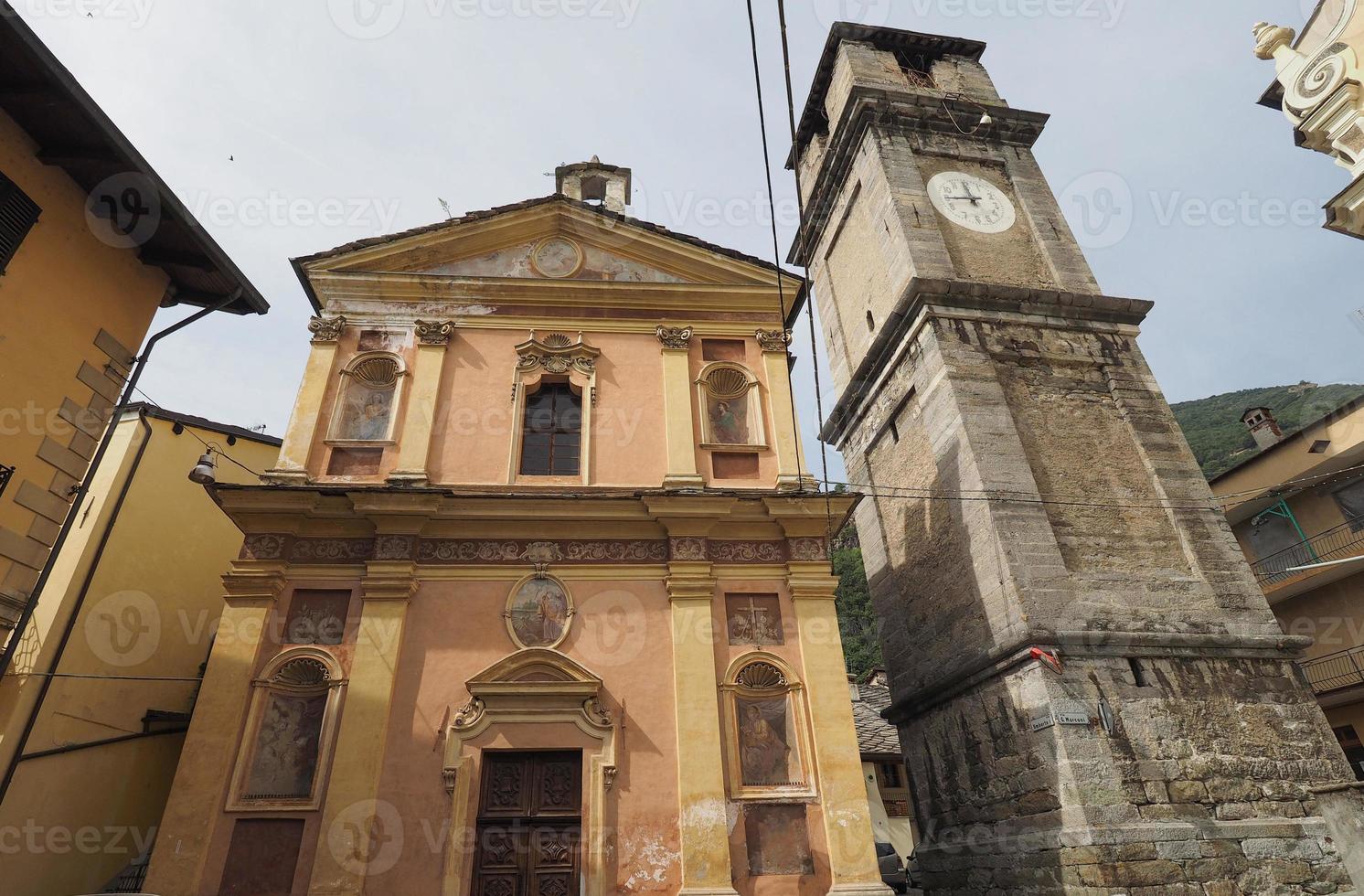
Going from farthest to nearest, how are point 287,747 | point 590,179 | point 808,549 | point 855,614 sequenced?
point 855,614
point 590,179
point 808,549
point 287,747

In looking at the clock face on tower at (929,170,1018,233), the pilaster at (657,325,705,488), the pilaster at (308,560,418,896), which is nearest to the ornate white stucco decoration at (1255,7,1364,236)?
the clock face on tower at (929,170,1018,233)

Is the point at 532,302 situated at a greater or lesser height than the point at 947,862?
greater

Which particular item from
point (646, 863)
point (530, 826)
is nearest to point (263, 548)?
point (530, 826)

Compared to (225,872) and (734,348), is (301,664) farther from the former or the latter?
(734,348)

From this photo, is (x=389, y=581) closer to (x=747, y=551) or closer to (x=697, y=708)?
(x=697, y=708)

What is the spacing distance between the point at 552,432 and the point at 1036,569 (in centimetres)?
719

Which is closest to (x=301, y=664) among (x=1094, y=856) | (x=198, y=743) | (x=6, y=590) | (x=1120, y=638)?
(x=198, y=743)

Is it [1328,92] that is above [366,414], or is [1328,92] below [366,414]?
above

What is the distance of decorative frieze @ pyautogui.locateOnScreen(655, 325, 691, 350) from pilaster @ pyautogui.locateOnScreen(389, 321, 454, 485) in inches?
127

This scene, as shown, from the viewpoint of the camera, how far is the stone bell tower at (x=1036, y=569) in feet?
30.9

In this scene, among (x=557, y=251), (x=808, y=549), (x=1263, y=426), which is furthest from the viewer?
(x=1263, y=426)

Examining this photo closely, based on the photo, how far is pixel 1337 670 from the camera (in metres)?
16.7

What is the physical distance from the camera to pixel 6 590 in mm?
7688

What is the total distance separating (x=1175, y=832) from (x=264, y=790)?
411 inches
